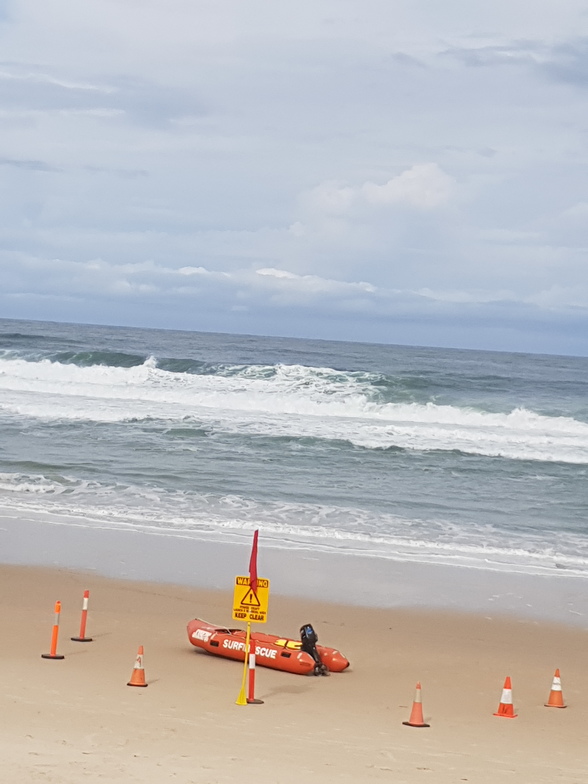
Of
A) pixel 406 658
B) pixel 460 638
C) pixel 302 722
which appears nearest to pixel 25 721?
pixel 302 722

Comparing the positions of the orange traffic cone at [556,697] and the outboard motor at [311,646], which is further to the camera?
the outboard motor at [311,646]

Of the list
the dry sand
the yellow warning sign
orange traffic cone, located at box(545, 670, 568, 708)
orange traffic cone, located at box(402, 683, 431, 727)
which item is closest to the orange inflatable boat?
the dry sand

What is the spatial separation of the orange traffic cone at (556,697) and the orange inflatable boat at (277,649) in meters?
2.13

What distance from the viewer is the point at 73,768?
20.7 feet

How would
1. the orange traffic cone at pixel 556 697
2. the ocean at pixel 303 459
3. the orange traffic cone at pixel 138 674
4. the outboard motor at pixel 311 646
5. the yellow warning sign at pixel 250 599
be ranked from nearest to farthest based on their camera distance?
the yellow warning sign at pixel 250 599, the orange traffic cone at pixel 138 674, the orange traffic cone at pixel 556 697, the outboard motor at pixel 311 646, the ocean at pixel 303 459

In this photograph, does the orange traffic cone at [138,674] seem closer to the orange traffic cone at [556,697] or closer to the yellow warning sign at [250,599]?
the yellow warning sign at [250,599]

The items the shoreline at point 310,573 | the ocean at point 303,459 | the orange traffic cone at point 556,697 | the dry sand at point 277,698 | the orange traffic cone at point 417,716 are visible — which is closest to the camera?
the dry sand at point 277,698

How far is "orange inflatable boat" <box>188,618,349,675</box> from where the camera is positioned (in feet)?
32.7

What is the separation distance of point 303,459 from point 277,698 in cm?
1615

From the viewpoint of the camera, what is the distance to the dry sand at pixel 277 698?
687 cm

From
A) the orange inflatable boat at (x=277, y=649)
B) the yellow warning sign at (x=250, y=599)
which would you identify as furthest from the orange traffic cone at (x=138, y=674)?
the orange inflatable boat at (x=277, y=649)

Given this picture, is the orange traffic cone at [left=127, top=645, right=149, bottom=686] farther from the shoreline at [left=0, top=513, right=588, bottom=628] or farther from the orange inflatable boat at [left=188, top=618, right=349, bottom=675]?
the shoreline at [left=0, top=513, right=588, bottom=628]

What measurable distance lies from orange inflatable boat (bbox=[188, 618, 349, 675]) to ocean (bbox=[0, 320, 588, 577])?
17.7ft

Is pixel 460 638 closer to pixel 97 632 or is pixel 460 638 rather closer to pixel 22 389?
pixel 97 632
